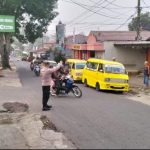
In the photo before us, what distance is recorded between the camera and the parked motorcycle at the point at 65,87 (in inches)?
866

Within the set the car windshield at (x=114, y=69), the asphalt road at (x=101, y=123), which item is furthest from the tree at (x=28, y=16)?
the asphalt road at (x=101, y=123)

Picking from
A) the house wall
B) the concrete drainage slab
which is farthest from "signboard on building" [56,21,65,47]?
the concrete drainage slab

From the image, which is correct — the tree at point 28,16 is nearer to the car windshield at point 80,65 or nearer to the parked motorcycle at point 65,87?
the car windshield at point 80,65

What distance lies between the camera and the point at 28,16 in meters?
51.5

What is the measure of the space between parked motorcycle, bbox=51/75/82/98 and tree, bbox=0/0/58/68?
2271cm

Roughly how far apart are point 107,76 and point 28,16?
26.7 m

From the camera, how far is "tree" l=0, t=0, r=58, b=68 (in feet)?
145

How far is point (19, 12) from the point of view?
48000 mm

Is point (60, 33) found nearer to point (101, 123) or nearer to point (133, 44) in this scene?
point (133, 44)

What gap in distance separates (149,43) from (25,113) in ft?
73.2

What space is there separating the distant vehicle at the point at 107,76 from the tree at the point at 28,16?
17267mm

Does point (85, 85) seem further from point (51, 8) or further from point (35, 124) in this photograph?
point (51, 8)

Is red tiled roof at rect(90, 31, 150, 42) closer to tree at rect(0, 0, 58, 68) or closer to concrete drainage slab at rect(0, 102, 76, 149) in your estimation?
tree at rect(0, 0, 58, 68)

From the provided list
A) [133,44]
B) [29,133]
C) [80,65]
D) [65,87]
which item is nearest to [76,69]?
[80,65]
